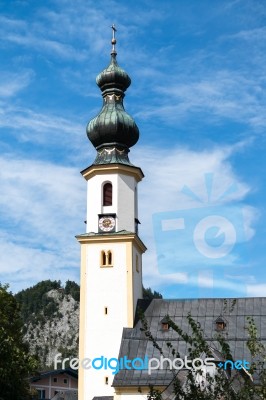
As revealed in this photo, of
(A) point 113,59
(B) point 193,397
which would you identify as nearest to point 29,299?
(A) point 113,59

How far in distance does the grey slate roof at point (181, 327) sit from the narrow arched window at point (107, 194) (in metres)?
5.74

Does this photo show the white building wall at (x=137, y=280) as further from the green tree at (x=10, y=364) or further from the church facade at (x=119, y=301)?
the green tree at (x=10, y=364)

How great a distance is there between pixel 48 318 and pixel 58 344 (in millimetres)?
10406

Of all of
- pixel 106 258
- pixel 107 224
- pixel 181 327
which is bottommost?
pixel 181 327

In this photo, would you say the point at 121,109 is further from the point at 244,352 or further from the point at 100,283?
the point at 244,352

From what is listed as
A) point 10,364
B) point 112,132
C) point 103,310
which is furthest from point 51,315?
point 10,364

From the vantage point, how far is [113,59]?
38.6m

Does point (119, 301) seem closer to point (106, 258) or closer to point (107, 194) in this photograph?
point (106, 258)

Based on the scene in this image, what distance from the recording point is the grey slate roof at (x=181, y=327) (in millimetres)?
30016

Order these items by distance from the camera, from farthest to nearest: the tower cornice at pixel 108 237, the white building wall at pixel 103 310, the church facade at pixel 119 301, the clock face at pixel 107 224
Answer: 1. the clock face at pixel 107 224
2. the tower cornice at pixel 108 237
3. the white building wall at pixel 103 310
4. the church facade at pixel 119 301

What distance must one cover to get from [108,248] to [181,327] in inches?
220

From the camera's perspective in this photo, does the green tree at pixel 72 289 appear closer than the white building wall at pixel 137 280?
No

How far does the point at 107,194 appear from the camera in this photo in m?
34.6

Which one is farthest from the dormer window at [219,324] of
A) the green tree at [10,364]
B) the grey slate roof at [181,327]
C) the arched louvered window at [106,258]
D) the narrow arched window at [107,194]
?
the green tree at [10,364]
